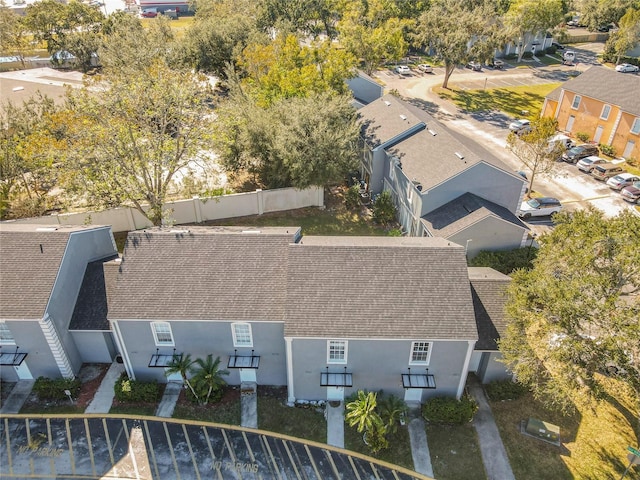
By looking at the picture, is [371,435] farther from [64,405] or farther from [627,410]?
[64,405]

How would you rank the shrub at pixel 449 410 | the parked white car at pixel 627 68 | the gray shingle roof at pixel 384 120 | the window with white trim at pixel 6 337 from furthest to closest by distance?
the parked white car at pixel 627 68 → the gray shingle roof at pixel 384 120 → the window with white trim at pixel 6 337 → the shrub at pixel 449 410

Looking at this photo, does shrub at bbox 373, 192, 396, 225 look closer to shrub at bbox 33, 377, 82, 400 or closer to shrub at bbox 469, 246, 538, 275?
shrub at bbox 469, 246, 538, 275

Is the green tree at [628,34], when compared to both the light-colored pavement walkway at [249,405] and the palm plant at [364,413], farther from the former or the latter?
the light-colored pavement walkway at [249,405]

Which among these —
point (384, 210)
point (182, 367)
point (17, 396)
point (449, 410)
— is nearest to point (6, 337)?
point (17, 396)

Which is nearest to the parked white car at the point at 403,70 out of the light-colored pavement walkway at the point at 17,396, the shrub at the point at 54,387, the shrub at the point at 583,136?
the shrub at the point at 583,136

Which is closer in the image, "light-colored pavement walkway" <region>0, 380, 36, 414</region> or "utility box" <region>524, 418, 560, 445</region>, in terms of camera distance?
"utility box" <region>524, 418, 560, 445</region>

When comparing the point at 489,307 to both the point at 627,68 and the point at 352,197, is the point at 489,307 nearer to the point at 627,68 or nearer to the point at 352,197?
the point at 352,197

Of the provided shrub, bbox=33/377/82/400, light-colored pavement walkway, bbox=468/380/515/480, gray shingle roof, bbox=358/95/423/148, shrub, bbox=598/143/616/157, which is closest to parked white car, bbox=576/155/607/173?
shrub, bbox=598/143/616/157
